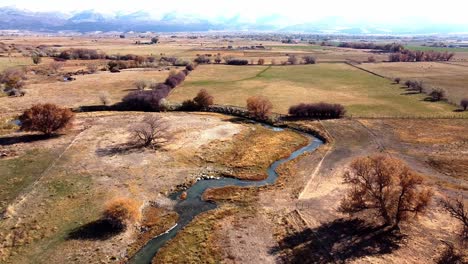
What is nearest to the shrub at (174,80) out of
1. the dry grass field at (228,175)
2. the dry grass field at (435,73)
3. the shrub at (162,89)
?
the shrub at (162,89)

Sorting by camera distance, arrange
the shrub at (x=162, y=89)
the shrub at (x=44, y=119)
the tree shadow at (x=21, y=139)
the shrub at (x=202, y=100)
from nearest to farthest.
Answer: the tree shadow at (x=21, y=139) < the shrub at (x=44, y=119) < the shrub at (x=202, y=100) < the shrub at (x=162, y=89)

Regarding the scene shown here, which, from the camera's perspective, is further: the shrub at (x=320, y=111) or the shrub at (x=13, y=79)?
the shrub at (x=13, y=79)

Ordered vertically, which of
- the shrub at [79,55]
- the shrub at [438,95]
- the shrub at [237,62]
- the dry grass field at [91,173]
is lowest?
the dry grass field at [91,173]

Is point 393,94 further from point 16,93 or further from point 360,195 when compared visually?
point 16,93

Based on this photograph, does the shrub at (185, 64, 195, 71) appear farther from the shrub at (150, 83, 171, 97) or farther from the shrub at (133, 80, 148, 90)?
the shrub at (133, 80, 148, 90)

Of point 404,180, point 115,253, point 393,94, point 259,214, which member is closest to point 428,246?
point 404,180

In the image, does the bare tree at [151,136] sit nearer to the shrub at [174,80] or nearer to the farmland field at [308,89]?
the farmland field at [308,89]
